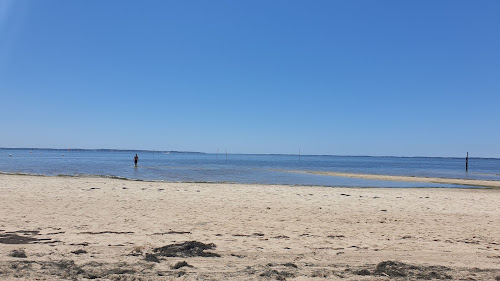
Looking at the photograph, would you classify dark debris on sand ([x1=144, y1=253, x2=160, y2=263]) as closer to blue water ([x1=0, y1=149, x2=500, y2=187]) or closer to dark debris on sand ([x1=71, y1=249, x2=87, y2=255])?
dark debris on sand ([x1=71, y1=249, x2=87, y2=255])

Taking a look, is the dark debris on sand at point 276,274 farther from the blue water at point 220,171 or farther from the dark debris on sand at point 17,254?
the blue water at point 220,171

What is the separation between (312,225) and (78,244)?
20.8ft

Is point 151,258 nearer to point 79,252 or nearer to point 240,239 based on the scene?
point 79,252

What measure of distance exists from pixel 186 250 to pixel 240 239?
170 cm

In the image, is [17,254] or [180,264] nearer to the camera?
[180,264]

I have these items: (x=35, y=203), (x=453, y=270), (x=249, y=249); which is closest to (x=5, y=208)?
(x=35, y=203)

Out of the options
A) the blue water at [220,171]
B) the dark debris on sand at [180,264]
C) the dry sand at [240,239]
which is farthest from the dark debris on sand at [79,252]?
the blue water at [220,171]

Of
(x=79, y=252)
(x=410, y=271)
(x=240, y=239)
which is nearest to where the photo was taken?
(x=410, y=271)

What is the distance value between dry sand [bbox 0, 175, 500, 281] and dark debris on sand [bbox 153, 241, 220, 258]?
0.02 m

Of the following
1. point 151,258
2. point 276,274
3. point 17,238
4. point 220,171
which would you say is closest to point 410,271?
point 276,274

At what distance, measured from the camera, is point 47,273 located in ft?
18.5

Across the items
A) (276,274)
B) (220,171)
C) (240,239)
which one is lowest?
(220,171)

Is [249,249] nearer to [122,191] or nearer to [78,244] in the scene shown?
[78,244]

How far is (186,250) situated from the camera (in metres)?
7.23
